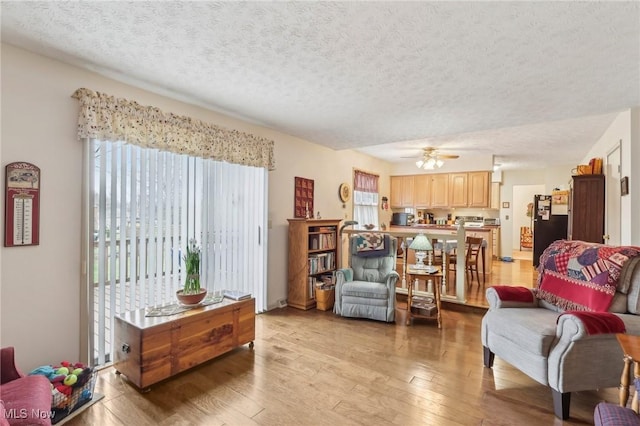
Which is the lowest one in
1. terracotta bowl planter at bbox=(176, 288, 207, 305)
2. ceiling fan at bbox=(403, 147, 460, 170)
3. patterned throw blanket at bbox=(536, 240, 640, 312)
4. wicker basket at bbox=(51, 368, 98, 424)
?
wicker basket at bbox=(51, 368, 98, 424)

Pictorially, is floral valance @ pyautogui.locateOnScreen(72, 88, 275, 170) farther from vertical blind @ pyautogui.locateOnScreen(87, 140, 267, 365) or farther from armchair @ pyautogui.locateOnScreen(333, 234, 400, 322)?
armchair @ pyautogui.locateOnScreen(333, 234, 400, 322)

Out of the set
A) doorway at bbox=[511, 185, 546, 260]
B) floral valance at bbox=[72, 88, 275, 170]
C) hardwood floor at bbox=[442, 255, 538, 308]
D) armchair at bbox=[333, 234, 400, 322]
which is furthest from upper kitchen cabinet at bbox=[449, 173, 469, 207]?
floral valance at bbox=[72, 88, 275, 170]

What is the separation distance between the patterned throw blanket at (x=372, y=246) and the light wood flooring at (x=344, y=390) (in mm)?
1140

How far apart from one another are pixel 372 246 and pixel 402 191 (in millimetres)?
3789

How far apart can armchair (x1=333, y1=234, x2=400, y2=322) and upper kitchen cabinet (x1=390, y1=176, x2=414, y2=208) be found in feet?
11.7

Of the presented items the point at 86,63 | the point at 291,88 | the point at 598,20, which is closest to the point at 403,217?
the point at 291,88

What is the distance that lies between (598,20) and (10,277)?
3.87m

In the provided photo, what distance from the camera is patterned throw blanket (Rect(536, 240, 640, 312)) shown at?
6.95ft

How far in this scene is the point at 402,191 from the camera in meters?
7.36

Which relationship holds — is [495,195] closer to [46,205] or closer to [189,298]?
[189,298]

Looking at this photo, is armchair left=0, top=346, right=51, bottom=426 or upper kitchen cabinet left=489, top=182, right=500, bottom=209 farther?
upper kitchen cabinet left=489, top=182, right=500, bottom=209

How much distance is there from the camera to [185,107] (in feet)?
9.69

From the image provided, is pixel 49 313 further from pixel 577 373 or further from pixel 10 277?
pixel 577 373

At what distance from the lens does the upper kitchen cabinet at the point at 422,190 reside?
7.06 m
